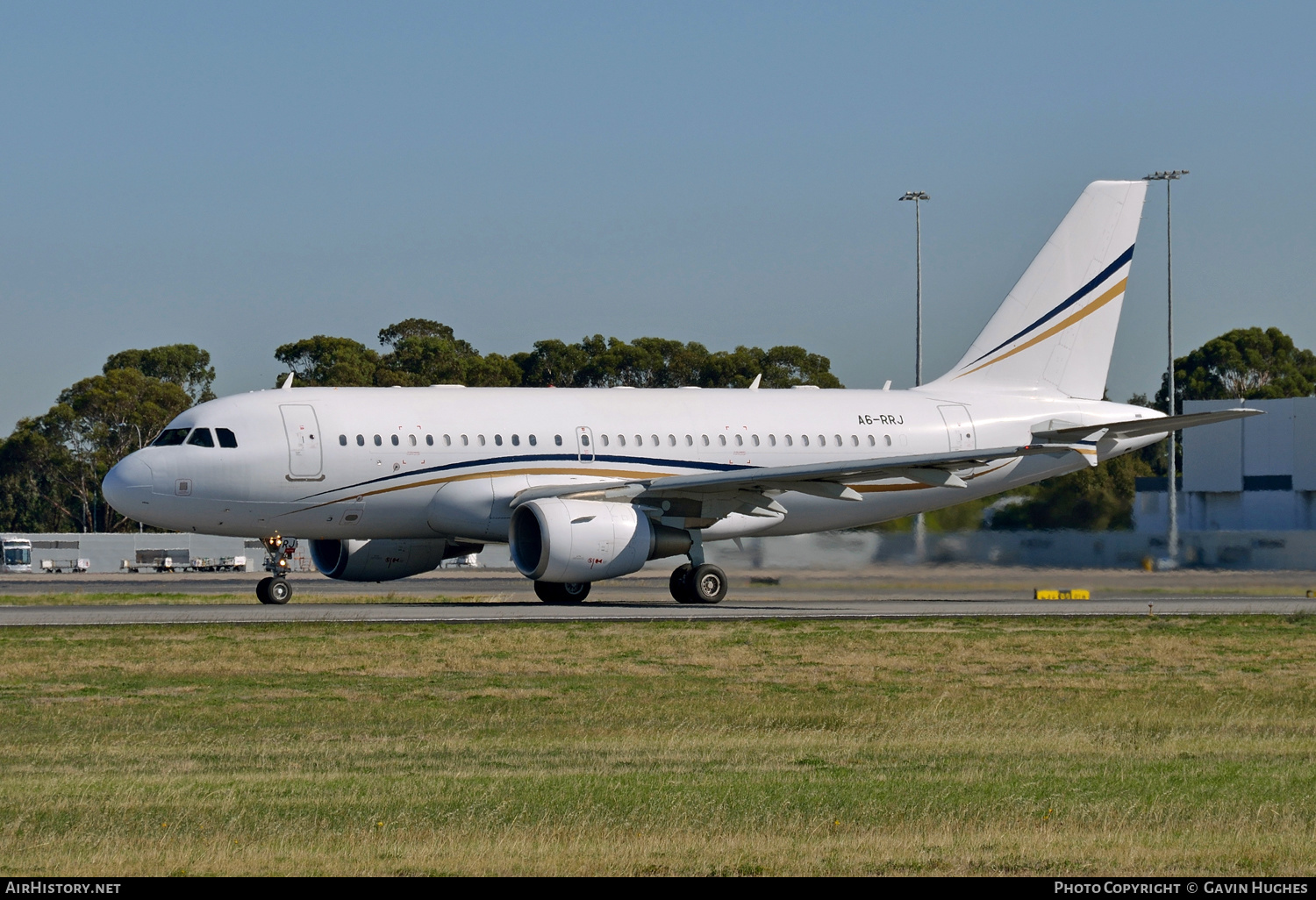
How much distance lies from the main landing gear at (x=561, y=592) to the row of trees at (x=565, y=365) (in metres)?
64.0

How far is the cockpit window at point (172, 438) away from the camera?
31438mm

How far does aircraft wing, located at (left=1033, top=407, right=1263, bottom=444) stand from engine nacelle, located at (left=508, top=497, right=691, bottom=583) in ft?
32.1

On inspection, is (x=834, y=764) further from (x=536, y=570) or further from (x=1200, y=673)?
(x=536, y=570)

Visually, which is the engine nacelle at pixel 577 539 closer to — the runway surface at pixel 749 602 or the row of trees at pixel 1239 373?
the runway surface at pixel 749 602

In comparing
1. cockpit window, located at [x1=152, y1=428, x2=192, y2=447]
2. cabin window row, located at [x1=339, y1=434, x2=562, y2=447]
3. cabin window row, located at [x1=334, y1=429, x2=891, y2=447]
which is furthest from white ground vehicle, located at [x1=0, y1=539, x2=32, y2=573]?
cabin window row, located at [x1=339, y1=434, x2=562, y2=447]

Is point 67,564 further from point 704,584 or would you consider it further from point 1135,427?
point 1135,427

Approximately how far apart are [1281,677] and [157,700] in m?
13.0

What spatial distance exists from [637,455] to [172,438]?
30.2 ft

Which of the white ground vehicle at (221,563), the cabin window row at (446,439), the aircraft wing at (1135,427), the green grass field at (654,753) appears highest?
the aircraft wing at (1135,427)

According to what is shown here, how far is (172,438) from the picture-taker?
31594 millimetres

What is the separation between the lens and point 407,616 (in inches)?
1113

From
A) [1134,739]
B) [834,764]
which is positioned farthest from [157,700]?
[1134,739]

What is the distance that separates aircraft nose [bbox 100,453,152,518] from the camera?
101 feet

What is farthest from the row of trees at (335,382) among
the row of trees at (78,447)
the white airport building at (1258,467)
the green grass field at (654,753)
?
the green grass field at (654,753)
